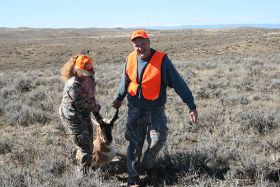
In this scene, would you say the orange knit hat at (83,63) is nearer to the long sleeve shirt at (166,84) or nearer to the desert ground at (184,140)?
the long sleeve shirt at (166,84)

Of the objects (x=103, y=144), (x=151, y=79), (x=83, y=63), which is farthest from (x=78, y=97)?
(x=151, y=79)

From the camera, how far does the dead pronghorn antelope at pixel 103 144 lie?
512cm

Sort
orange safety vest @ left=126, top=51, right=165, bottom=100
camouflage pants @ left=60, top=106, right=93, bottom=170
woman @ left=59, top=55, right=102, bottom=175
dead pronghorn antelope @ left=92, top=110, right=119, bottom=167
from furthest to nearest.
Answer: dead pronghorn antelope @ left=92, top=110, right=119, bottom=167
camouflage pants @ left=60, top=106, right=93, bottom=170
woman @ left=59, top=55, right=102, bottom=175
orange safety vest @ left=126, top=51, right=165, bottom=100

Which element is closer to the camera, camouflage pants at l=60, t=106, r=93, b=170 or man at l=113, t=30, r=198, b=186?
man at l=113, t=30, r=198, b=186

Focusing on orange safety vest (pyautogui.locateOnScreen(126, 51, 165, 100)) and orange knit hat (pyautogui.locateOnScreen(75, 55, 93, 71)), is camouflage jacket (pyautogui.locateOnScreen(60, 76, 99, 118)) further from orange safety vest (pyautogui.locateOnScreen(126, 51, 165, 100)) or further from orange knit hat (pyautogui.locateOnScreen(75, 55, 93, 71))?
orange safety vest (pyautogui.locateOnScreen(126, 51, 165, 100))

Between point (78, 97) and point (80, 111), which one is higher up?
point (78, 97)

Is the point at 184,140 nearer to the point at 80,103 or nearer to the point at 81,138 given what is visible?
the point at 81,138

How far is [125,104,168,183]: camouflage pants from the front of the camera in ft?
15.5

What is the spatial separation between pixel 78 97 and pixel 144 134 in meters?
0.97

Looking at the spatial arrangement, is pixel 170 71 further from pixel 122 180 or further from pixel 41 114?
pixel 41 114

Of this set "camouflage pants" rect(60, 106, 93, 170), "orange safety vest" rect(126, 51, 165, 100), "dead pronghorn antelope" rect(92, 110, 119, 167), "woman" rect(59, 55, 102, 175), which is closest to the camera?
"orange safety vest" rect(126, 51, 165, 100)

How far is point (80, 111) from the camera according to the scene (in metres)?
4.92

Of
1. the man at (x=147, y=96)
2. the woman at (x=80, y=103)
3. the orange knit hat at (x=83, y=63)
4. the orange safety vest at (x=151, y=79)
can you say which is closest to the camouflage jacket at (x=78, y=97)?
the woman at (x=80, y=103)

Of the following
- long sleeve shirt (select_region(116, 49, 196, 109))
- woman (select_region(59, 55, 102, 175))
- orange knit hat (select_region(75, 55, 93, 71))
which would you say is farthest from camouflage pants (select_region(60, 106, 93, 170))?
long sleeve shirt (select_region(116, 49, 196, 109))
